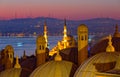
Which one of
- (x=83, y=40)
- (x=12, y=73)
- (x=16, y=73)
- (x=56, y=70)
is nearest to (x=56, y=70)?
(x=56, y=70)

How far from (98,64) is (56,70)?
322 centimetres

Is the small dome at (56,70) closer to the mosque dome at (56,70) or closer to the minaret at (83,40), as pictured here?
the mosque dome at (56,70)

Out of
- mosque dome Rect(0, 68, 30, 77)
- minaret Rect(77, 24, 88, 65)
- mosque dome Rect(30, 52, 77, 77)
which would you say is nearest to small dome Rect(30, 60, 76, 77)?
mosque dome Rect(30, 52, 77, 77)

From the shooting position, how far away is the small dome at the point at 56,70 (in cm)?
2317

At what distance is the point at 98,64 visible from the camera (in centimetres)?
2069

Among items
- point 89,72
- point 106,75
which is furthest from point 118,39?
point 106,75

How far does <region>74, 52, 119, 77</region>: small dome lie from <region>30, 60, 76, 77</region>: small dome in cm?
246

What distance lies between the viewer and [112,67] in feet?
65.0

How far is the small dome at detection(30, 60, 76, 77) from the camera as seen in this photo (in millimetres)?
23172

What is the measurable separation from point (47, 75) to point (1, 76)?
4448 millimetres

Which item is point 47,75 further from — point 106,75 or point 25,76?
point 106,75

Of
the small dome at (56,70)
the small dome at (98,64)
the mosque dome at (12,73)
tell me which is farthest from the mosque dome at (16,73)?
the small dome at (98,64)

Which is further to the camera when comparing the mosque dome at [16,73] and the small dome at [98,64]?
the mosque dome at [16,73]

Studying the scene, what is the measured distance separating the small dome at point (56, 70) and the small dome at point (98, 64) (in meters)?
2.46
